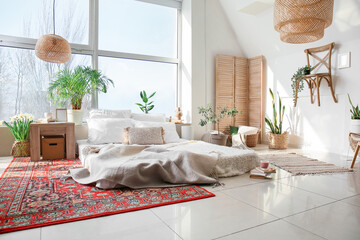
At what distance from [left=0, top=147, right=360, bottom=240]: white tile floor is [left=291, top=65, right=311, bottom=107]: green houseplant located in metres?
3.28

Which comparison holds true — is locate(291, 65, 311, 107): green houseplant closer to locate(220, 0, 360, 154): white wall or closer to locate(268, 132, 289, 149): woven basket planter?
locate(220, 0, 360, 154): white wall

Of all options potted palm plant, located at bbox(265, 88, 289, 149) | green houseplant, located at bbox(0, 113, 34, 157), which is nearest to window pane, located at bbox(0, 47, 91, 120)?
green houseplant, located at bbox(0, 113, 34, 157)

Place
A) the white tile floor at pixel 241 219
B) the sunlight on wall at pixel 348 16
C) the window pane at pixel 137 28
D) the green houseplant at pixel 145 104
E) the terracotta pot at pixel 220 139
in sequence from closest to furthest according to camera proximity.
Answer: the white tile floor at pixel 241 219
the sunlight on wall at pixel 348 16
the terracotta pot at pixel 220 139
the window pane at pixel 137 28
the green houseplant at pixel 145 104

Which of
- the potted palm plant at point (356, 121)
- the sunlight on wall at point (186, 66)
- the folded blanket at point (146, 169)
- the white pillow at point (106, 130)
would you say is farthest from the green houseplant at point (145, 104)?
the potted palm plant at point (356, 121)

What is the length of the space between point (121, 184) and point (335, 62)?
476 centimetres

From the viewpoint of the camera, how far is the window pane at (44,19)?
4.93 m

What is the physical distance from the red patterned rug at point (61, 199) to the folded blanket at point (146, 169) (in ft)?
0.32

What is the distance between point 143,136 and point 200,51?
3176 millimetres

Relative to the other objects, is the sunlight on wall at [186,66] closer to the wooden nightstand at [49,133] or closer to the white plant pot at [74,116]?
the white plant pot at [74,116]

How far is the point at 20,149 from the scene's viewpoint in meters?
4.42

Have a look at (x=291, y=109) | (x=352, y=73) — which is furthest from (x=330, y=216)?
(x=291, y=109)

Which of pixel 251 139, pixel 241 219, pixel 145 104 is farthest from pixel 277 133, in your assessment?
pixel 241 219

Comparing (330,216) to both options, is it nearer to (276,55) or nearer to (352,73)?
(352,73)

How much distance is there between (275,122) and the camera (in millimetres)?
5887
